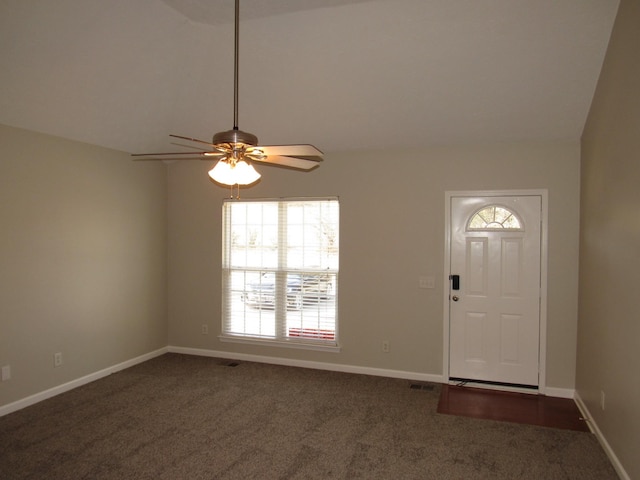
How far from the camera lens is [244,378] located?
14.9ft

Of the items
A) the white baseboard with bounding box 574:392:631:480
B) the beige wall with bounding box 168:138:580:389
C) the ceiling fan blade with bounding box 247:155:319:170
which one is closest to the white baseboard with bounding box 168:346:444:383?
the beige wall with bounding box 168:138:580:389

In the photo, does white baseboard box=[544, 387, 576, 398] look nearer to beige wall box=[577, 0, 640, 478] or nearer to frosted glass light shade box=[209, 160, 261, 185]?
beige wall box=[577, 0, 640, 478]

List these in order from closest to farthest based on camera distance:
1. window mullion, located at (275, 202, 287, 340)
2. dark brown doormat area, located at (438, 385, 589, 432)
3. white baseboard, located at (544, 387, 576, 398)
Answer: dark brown doormat area, located at (438, 385, 589, 432), white baseboard, located at (544, 387, 576, 398), window mullion, located at (275, 202, 287, 340)

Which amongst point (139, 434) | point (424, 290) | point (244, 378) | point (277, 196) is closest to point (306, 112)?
point (277, 196)

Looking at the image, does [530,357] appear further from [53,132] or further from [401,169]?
[53,132]

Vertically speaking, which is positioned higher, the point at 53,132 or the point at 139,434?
the point at 53,132

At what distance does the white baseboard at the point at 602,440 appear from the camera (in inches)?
106

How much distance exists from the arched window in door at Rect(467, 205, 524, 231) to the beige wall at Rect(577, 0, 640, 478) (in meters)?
0.65

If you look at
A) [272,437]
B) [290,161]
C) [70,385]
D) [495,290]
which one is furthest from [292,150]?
[70,385]

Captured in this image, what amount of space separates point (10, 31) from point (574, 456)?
4926mm

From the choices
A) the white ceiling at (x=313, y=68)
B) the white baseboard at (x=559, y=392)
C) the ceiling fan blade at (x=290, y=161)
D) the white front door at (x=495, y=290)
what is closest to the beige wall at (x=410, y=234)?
the white baseboard at (x=559, y=392)

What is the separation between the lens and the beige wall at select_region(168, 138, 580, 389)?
4.09 m

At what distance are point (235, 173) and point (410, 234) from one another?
2.62 m

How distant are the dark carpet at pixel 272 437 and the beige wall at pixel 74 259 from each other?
44 centimetres
